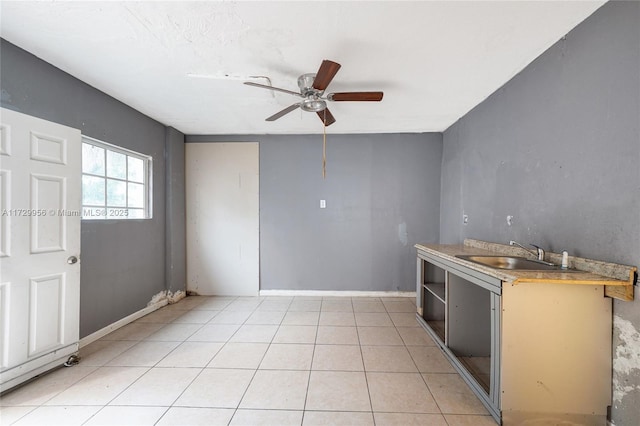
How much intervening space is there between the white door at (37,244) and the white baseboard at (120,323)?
1.19 feet

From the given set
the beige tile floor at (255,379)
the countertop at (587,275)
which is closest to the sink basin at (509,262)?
the countertop at (587,275)

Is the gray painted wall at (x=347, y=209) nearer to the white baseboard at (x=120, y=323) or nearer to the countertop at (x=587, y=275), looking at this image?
the white baseboard at (x=120, y=323)

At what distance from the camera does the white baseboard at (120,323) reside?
8.04 feet

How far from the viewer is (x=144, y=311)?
3143 millimetres

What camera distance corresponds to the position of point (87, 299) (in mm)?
2428

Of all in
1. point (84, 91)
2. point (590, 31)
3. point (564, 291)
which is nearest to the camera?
point (564, 291)

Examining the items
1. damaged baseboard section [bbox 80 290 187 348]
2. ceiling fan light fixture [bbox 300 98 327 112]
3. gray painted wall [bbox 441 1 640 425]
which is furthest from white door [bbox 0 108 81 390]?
gray painted wall [bbox 441 1 640 425]

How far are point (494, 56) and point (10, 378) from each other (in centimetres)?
425

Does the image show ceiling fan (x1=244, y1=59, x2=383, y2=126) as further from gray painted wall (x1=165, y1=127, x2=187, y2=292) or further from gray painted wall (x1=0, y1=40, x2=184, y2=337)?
gray painted wall (x1=165, y1=127, x2=187, y2=292)

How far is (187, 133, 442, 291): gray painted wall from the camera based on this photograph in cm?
381

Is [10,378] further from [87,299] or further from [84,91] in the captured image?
[84,91]

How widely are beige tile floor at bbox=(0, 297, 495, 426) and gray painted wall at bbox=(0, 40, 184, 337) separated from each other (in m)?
0.41

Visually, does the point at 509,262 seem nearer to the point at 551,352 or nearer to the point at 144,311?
the point at 551,352

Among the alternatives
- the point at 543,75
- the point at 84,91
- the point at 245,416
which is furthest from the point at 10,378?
the point at 543,75
